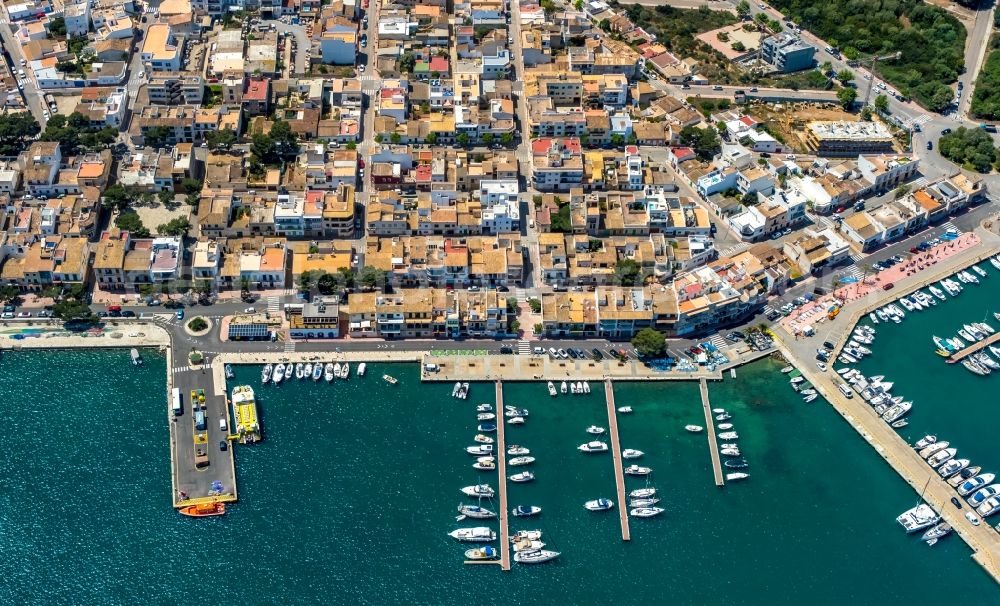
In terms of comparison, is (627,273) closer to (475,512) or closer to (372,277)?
(372,277)

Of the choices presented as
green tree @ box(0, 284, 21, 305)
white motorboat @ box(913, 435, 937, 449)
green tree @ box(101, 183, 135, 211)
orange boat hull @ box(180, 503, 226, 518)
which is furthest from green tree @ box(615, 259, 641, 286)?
green tree @ box(0, 284, 21, 305)

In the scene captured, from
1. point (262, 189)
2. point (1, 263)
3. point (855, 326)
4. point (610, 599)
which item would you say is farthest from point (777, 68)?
point (1, 263)

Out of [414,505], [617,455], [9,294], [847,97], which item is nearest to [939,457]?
[617,455]

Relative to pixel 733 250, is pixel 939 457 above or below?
below

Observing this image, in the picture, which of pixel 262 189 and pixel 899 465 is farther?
pixel 262 189

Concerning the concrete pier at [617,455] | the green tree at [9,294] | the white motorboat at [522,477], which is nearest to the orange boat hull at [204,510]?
the white motorboat at [522,477]

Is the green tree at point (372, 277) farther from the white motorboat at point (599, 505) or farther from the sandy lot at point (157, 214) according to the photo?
the white motorboat at point (599, 505)

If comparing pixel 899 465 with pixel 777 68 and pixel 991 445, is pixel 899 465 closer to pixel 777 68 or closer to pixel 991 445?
pixel 991 445
